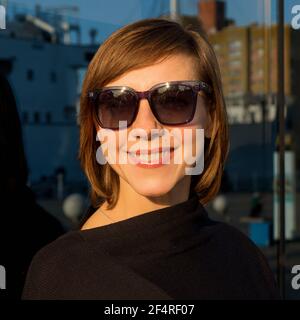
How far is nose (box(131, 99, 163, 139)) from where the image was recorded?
4.05 ft

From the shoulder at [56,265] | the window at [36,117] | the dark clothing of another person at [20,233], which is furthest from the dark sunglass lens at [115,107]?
the window at [36,117]

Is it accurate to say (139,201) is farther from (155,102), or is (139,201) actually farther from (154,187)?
(155,102)

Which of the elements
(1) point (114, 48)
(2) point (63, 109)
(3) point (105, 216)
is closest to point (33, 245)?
(3) point (105, 216)

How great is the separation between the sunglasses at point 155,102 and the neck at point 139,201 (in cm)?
15

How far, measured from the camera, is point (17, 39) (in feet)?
54.7

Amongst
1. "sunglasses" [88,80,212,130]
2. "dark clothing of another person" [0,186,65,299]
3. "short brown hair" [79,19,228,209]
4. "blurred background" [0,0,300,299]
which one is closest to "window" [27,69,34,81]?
"blurred background" [0,0,300,299]

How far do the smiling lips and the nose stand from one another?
33mm

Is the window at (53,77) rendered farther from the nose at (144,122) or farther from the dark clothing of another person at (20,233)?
the nose at (144,122)

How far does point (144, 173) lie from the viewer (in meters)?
1.23

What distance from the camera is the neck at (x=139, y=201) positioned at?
1.28 m

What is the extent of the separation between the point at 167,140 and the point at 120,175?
0.44ft

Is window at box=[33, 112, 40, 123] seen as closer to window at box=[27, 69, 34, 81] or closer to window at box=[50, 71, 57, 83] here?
window at box=[50, 71, 57, 83]

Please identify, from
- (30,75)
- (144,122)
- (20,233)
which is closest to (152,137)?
(144,122)
